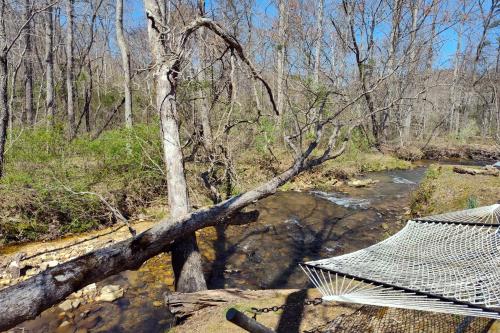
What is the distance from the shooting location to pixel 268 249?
6.18 metres

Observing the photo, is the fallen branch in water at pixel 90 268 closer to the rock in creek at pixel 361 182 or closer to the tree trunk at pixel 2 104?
the tree trunk at pixel 2 104

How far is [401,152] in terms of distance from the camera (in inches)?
648

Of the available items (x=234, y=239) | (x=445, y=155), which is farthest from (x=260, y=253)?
(x=445, y=155)

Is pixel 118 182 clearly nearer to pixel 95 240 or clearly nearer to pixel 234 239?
pixel 95 240

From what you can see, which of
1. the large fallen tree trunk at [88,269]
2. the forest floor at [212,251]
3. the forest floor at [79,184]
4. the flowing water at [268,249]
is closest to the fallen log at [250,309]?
the forest floor at [212,251]

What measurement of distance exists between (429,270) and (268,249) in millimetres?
3655

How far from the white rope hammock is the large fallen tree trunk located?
142 centimetres

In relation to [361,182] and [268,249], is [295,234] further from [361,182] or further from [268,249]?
[361,182]

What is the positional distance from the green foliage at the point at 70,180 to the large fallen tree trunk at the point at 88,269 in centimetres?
187

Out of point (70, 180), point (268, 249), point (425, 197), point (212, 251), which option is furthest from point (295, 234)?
point (70, 180)

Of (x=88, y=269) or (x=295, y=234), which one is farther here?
(x=295, y=234)

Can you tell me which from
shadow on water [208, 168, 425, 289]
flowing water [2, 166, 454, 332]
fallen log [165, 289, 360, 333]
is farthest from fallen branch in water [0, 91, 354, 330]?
shadow on water [208, 168, 425, 289]

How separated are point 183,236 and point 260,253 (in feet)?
8.27

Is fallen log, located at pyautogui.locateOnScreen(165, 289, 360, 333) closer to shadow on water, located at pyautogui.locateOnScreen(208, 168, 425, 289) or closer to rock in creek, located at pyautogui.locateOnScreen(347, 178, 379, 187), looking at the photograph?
shadow on water, located at pyautogui.locateOnScreen(208, 168, 425, 289)
